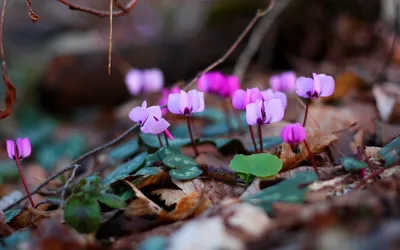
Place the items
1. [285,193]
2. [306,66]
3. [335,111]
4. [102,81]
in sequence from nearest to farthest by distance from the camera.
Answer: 1. [285,193]
2. [335,111]
3. [306,66]
4. [102,81]

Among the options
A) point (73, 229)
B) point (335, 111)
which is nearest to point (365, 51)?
point (335, 111)

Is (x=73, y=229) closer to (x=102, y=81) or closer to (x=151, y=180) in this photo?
(x=151, y=180)

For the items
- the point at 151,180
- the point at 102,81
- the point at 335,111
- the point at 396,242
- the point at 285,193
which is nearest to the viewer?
the point at 396,242

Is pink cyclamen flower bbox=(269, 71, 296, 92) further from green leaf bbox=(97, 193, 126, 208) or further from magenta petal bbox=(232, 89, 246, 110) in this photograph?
green leaf bbox=(97, 193, 126, 208)

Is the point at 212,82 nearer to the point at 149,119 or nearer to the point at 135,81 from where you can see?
the point at 135,81

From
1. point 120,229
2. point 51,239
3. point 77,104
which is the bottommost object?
point 77,104

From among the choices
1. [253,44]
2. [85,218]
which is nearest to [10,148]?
[85,218]

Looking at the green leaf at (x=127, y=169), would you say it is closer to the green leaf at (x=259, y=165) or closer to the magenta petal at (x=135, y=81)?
the green leaf at (x=259, y=165)
